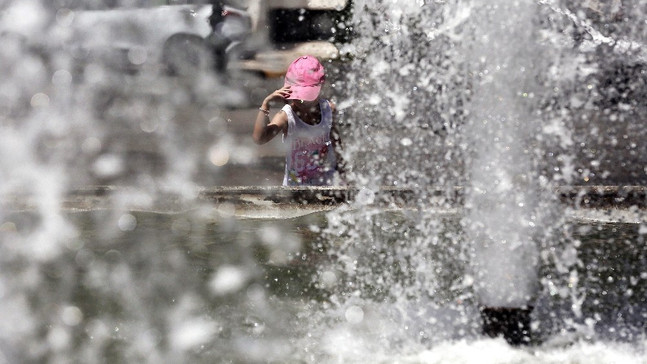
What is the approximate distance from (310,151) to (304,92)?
0.36 metres

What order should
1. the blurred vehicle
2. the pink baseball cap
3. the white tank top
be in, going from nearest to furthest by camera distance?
the pink baseball cap
the white tank top
the blurred vehicle

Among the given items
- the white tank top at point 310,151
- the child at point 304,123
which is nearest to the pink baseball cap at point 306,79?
the child at point 304,123

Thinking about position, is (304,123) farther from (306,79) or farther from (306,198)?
(306,198)

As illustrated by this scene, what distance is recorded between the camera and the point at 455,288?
144 inches

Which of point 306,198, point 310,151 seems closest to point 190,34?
point 306,198

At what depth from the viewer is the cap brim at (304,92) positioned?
407 cm

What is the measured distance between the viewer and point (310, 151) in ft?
14.0

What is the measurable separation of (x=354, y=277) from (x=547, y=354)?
1.23m

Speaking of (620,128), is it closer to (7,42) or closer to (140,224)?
(140,224)

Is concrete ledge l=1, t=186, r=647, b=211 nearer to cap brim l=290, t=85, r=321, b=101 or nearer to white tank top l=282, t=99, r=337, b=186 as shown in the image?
white tank top l=282, t=99, r=337, b=186

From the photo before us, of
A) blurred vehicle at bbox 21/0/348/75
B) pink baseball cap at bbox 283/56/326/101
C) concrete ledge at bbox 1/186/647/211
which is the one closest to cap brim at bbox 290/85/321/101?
pink baseball cap at bbox 283/56/326/101

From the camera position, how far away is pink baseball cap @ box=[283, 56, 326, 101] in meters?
4.06

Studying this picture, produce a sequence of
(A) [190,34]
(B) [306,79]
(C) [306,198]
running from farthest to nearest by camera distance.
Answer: (A) [190,34]
(C) [306,198]
(B) [306,79]

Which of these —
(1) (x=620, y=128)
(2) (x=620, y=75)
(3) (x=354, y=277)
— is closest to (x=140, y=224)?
(3) (x=354, y=277)
